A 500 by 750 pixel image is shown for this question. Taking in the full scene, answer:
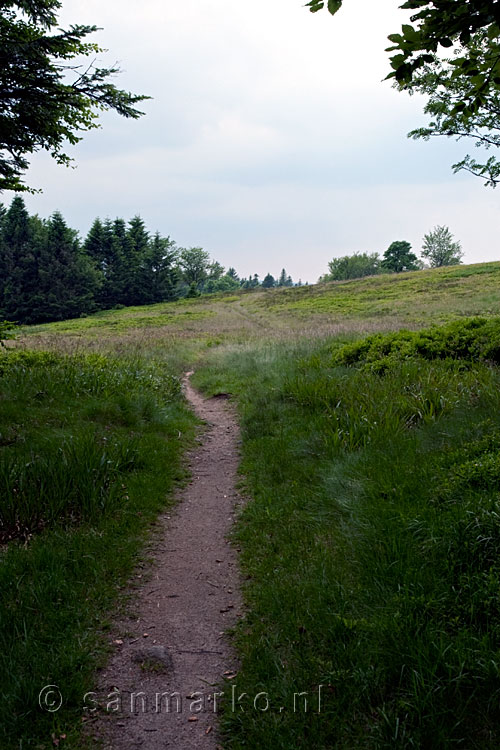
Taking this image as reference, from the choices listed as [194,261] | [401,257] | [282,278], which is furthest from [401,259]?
[282,278]

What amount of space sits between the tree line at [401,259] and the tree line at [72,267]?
44.5 m

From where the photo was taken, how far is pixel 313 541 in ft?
13.6

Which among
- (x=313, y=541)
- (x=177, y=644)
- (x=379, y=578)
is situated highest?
(x=379, y=578)

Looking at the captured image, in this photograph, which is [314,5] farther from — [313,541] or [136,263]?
[136,263]

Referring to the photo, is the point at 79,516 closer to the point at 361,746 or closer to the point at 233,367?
the point at 361,746

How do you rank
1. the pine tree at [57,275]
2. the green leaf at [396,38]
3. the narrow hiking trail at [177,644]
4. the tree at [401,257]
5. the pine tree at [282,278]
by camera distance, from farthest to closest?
the pine tree at [282,278] → the tree at [401,257] → the pine tree at [57,275] → the green leaf at [396,38] → the narrow hiking trail at [177,644]

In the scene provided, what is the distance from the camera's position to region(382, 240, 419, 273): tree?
91.9 meters

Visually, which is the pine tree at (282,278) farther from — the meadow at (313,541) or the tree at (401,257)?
the meadow at (313,541)

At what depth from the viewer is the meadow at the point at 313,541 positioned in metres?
2.43

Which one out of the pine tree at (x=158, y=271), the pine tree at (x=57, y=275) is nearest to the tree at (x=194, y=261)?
the pine tree at (x=158, y=271)

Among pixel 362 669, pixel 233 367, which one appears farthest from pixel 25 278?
pixel 362 669

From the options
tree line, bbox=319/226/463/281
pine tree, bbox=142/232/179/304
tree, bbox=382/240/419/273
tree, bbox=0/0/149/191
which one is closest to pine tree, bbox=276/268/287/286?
tree line, bbox=319/226/463/281

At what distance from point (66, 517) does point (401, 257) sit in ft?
321

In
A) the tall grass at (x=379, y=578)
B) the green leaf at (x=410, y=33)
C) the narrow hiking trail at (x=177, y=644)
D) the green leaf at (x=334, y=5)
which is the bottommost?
the narrow hiking trail at (x=177, y=644)
